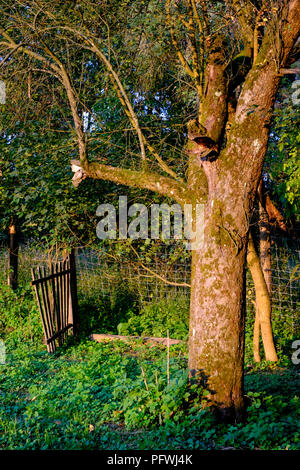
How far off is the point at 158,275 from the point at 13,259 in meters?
4.20

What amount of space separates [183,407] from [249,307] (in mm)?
3531

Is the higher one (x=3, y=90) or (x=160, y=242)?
(x=3, y=90)

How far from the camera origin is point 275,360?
564cm

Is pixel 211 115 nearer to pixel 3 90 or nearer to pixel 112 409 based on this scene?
pixel 112 409

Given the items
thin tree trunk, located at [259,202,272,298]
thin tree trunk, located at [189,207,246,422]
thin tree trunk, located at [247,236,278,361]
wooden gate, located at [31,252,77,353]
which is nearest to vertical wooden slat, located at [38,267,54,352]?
wooden gate, located at [31,252,77,353]

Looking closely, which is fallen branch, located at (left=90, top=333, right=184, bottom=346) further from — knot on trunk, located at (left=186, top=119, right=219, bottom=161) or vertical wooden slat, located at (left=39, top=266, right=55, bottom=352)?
knot on trunk, located at (left=186, top=119, right=219, bottom=161)

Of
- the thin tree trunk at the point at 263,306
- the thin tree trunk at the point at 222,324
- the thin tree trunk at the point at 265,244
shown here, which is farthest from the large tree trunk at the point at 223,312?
the thin tree trunk at the point at 265,244

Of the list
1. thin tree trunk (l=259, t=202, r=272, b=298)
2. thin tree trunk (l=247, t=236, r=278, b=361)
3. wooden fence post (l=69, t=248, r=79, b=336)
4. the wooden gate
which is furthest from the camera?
wooden fence post (l=69, t=248, r=79, b=336)

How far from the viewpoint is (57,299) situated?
6867 millimetres

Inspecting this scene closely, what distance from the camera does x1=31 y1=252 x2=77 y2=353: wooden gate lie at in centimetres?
641

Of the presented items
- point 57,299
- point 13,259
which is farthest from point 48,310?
point 13,259

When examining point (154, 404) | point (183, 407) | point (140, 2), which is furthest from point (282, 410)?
point (140, 2)

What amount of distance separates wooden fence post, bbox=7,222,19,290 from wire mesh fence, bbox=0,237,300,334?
45cm
